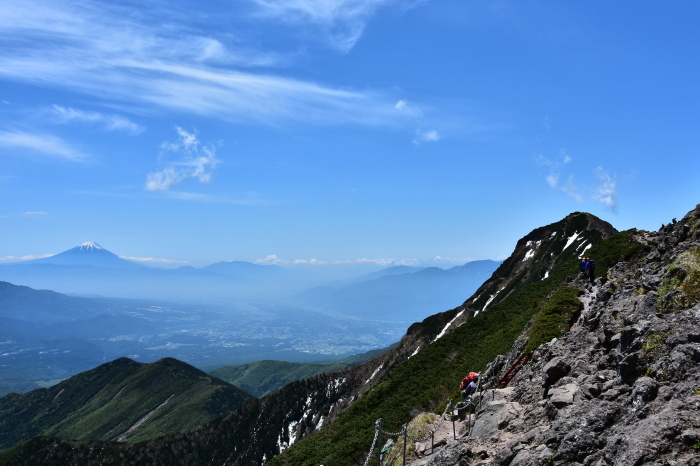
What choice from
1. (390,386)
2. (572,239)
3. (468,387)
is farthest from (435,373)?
(572,239)

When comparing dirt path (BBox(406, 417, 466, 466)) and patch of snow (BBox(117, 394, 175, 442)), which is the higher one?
dirt path (BBox(406, 417, 466, 466))

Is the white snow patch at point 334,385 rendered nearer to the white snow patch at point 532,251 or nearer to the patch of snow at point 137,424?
the white snow patch at point 532,251

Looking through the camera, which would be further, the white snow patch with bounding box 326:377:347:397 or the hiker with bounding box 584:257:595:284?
the white snow patch with bounding box 326:377:347:397

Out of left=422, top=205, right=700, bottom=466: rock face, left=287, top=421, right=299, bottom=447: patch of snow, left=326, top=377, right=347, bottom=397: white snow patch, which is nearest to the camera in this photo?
left=422, top=205, right=700, bottom=466: rock face

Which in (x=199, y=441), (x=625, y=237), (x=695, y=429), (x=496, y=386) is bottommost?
(x=199, y=441)

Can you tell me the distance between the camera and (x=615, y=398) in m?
11.3

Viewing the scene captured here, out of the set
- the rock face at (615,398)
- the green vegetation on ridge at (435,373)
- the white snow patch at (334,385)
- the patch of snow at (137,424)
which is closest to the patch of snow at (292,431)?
the white snow patch at (334,385)

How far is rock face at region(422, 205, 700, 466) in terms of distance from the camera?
347 inches

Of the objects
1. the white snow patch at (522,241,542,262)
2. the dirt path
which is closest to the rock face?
the dirt path

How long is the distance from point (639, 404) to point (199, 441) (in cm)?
12911

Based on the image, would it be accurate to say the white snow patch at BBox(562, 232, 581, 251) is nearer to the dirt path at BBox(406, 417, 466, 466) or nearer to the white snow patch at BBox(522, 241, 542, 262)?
the white snow patch at BBox(522, 241, 542, 262)

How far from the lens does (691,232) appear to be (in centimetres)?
2447

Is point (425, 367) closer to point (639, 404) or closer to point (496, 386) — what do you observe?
point (496, 386)

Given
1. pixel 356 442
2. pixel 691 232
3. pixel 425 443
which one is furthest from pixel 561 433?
pixel 356 442
